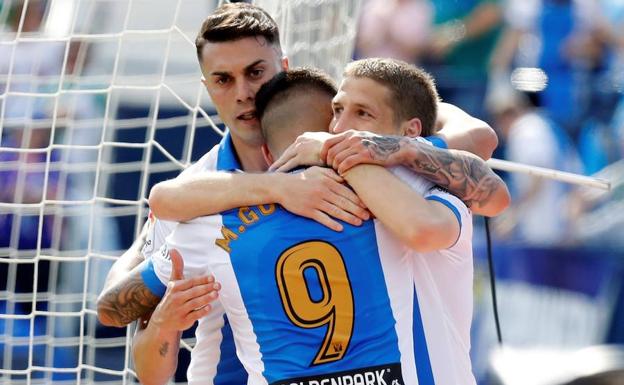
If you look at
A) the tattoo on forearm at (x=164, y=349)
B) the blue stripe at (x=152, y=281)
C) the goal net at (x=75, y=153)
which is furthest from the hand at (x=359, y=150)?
the goal net at (x=75, y=153)

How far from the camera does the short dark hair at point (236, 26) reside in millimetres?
3455

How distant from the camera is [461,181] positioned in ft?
9.07

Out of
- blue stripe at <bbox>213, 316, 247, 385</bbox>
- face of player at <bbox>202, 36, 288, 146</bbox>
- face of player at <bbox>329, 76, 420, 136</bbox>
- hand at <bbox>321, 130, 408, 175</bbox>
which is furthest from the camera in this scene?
face of player at <bbox>202, 36, 288, 146</bbox>

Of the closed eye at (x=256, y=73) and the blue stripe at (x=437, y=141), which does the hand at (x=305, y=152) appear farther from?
the closed eye at (x=256, y=73)

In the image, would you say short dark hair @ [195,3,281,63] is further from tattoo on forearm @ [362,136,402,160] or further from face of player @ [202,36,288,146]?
tattoo on forearm @ [362,136,402,160]

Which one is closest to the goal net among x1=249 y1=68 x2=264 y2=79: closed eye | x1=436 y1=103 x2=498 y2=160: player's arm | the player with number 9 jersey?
x1=249 y1=68 x2=264 y2=79: closed eye

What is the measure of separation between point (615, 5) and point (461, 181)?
18.1ft

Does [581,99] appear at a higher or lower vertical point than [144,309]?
higher

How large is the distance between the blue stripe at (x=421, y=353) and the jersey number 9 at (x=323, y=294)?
0.18 metres

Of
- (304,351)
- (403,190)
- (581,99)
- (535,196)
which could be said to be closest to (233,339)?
(304,351)

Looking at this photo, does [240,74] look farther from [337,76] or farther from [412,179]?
[337,76]

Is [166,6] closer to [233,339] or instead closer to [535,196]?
[535,196]

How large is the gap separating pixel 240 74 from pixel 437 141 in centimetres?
78

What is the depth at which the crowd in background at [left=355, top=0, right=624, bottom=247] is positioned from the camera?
720 cm
